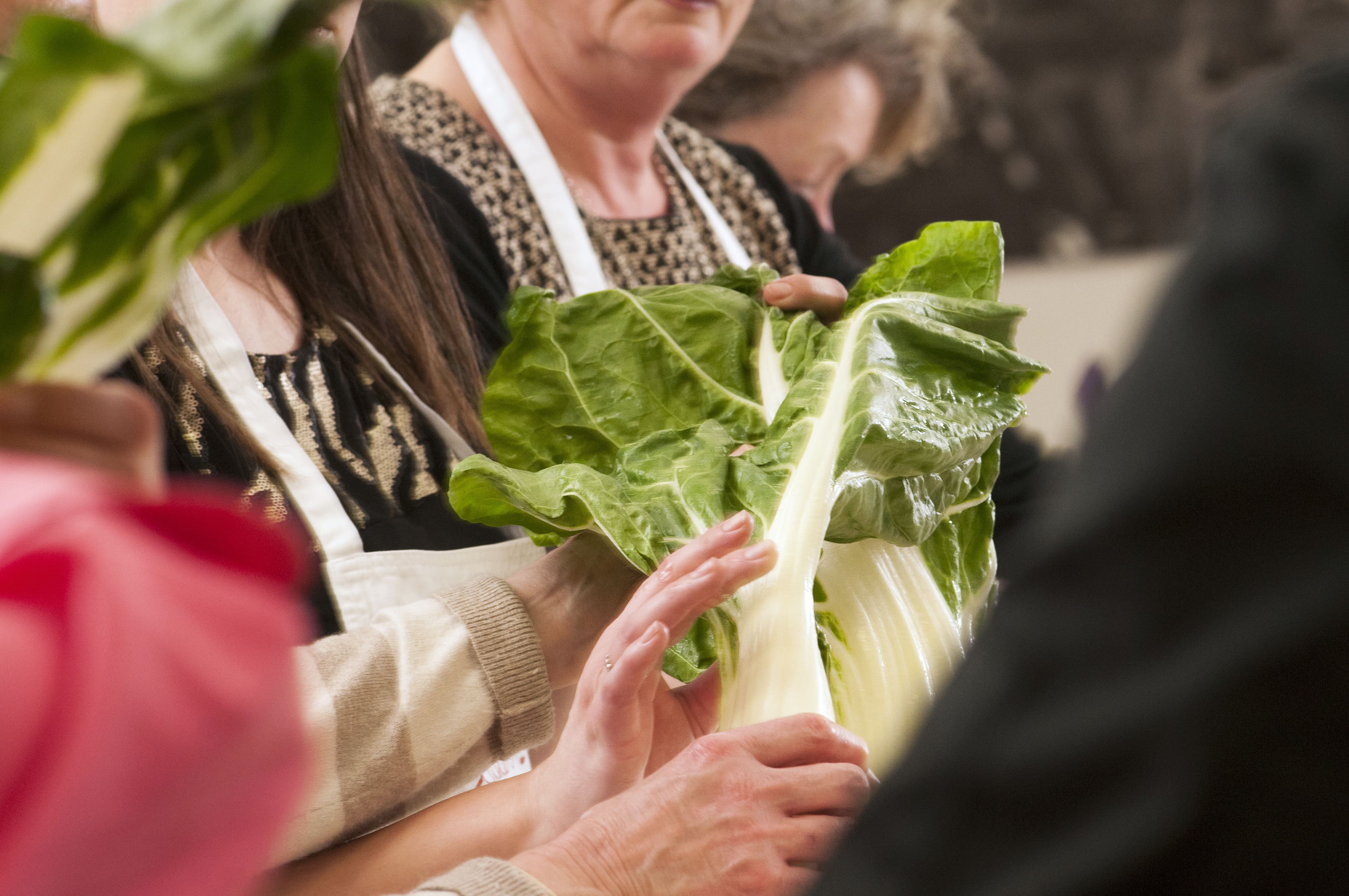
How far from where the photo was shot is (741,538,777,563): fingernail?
608mm

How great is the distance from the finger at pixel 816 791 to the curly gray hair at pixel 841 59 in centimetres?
131

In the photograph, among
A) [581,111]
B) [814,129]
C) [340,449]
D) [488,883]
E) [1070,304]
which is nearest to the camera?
[488,883]

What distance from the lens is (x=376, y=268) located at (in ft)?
3.09

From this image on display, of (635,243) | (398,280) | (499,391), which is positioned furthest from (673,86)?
(499,391)

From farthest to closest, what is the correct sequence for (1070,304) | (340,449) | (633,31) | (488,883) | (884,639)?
(1070,304)
(633,31)
(340,449)
(884,639)
(488,883)

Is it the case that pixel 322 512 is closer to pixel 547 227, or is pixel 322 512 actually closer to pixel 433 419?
pixel 433 419

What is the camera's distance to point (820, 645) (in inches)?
27.5

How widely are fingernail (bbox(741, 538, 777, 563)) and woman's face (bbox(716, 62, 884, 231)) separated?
3.89ft

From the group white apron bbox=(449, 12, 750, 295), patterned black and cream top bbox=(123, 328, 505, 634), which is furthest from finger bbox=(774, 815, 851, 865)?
white apron bbox=(449, 12, 750, 295)

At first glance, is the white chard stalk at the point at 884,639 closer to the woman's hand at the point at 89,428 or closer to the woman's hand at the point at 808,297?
the woman's hand at the point at 808,297

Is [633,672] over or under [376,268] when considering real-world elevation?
under

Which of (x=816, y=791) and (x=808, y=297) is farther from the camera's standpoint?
(x=808, y=297)

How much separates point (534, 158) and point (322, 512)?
1.61ft

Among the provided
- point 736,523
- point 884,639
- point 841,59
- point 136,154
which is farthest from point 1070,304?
point 136,154
